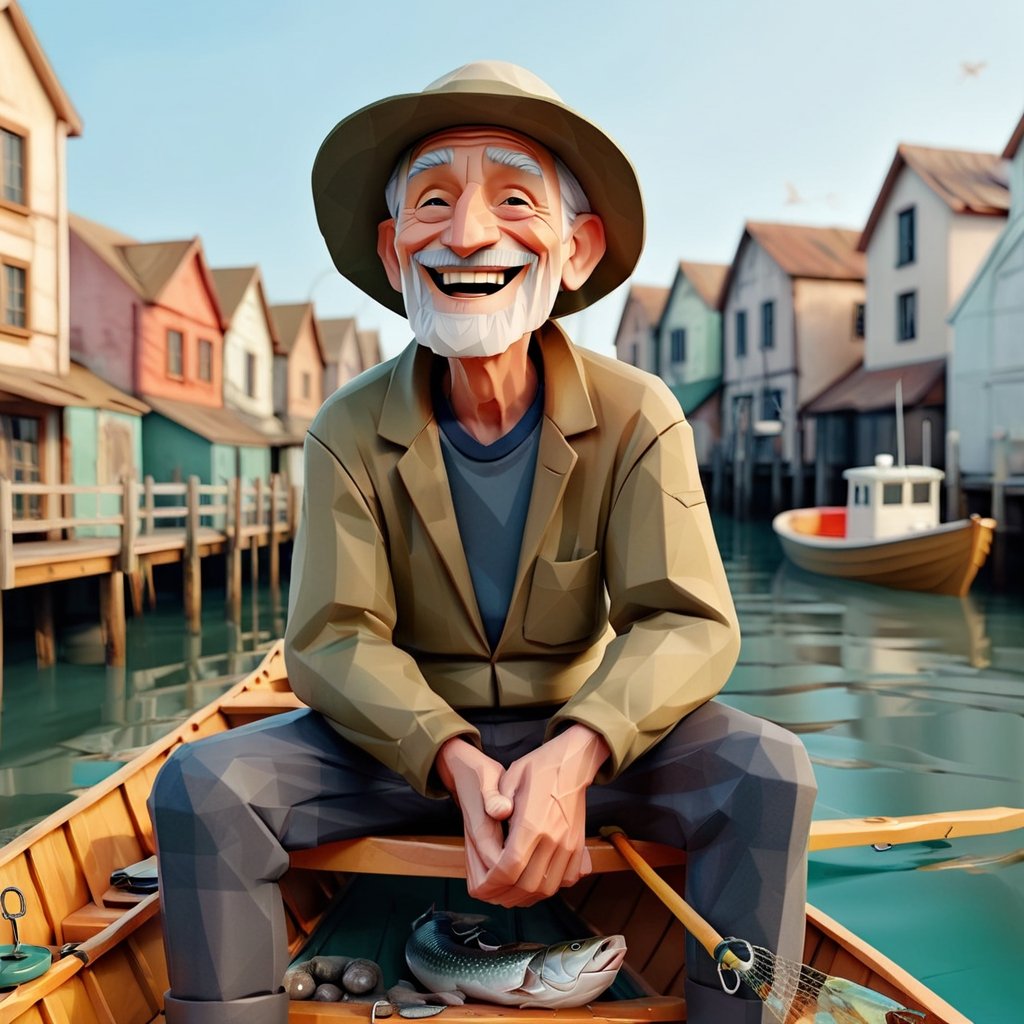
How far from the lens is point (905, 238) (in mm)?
22141

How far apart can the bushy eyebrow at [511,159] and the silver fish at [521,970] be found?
165 centimetres

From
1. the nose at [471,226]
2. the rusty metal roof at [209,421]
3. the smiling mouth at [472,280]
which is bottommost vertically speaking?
the smiling mouth at [472,280]

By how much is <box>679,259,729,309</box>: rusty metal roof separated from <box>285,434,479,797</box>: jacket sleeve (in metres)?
29.5

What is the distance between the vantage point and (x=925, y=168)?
21.5m

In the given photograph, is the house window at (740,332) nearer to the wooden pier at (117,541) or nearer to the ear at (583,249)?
the wooden pier at (117,541)

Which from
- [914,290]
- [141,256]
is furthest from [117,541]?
[914,290]

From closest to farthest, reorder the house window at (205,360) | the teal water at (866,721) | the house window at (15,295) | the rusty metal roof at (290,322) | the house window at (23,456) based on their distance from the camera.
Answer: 1. the teal water at (866,721)
2. the house window at (15,295)
3. the house window at (23,456)
4. the house window at (205,360)
5. the rusty metal roof at (290,322)

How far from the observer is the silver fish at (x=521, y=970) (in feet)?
6.83

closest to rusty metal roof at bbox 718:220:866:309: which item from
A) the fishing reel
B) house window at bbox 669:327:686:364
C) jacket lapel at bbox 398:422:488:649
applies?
house window at bbox 669:327:686:364

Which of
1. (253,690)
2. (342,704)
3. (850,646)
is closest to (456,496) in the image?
(342,704)

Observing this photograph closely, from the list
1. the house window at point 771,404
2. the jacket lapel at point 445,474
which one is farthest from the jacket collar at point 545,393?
the house window at point 771,404

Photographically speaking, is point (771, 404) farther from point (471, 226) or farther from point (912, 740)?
point (471, 226)

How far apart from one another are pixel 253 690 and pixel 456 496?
3013 mm

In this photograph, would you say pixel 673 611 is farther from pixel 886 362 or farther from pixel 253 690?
pixel 886 362
